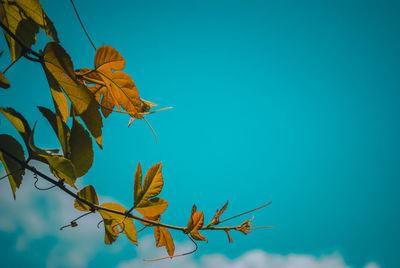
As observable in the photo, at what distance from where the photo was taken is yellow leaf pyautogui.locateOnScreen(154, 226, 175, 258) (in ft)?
1.59

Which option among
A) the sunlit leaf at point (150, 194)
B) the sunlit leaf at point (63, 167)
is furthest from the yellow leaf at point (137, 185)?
the sunlit leaf at point (63, 167)

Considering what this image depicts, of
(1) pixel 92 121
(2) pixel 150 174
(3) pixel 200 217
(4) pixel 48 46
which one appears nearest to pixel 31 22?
(4) pixel 48 46

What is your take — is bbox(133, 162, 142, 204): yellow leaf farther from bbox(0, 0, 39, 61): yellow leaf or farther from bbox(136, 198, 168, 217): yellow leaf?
bbox(0, 0, 39, 61): yellow leaf

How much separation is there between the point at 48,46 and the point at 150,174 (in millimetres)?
275

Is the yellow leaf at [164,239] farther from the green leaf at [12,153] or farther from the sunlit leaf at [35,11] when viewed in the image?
the sunlit leaf at [35,11]

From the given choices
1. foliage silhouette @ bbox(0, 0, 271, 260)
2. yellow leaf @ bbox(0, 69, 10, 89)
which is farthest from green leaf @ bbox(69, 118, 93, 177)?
yellow leaf @ bbox(0, 69, 10, 89)

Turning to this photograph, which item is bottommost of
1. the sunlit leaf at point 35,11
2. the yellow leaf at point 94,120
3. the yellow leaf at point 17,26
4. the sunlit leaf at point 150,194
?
the sunlit leaf at point 150,194

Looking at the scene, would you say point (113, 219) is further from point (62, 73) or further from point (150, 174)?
point (62, 73)

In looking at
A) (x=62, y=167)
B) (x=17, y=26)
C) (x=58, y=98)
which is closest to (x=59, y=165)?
(x=62, y=167)

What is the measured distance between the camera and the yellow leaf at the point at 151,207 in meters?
0.47

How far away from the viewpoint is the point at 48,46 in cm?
35

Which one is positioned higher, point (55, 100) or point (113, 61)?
point (113, 61)

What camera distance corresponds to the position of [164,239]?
0.50m

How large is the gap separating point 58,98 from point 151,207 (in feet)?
0.86
